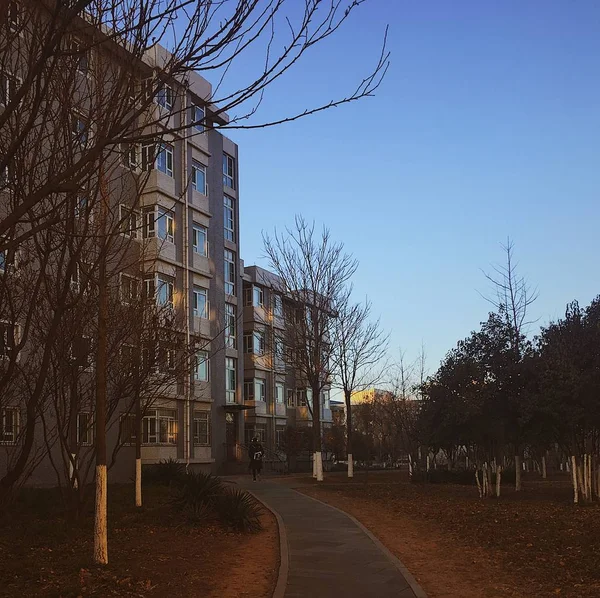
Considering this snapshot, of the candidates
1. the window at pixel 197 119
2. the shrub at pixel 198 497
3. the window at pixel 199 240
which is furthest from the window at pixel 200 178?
the shrub at pixel 198 497

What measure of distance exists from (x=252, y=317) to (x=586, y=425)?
36.3 m

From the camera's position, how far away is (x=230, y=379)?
48.7 m

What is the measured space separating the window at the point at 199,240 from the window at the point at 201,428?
7759 mm

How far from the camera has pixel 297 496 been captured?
23.8 metres

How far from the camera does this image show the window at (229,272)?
48938 millimetres

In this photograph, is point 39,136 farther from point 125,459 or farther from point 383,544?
point 125,459

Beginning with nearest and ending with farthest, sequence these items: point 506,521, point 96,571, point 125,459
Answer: point 96,571, point 506,521, point 125,459

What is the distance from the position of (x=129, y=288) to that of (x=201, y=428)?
863 inches

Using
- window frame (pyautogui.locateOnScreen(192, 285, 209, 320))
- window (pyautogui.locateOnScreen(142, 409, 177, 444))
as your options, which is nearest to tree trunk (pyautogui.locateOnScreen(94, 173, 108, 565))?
window (pyautogui.locateOnScreen(142, 409, 177, 444))

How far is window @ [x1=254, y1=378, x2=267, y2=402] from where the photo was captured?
182 ft

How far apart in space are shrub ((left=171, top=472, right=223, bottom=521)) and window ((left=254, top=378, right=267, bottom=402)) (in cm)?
3694

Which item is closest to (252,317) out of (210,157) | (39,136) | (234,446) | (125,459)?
(234,446)

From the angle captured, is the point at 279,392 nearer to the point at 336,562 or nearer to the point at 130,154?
the point at 336,562

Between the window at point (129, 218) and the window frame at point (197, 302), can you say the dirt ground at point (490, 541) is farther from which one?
the window frame at point (197, 302)
